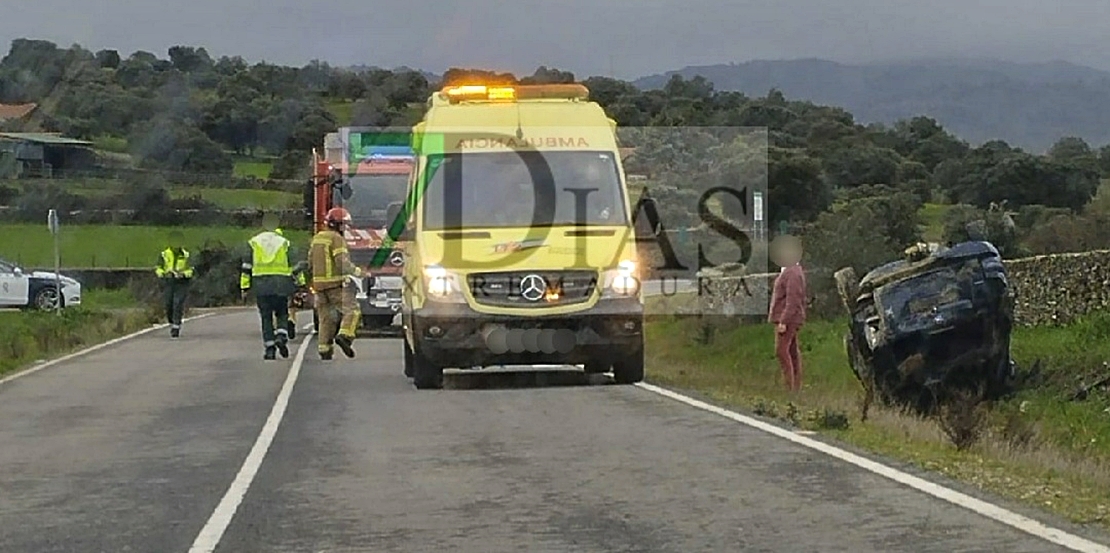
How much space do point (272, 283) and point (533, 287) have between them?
6590 mm

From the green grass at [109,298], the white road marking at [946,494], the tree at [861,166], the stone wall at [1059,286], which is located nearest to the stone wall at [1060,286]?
the stone wall at [1059,286]

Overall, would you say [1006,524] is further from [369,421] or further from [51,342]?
[51,342]

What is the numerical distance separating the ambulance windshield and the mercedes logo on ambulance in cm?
70

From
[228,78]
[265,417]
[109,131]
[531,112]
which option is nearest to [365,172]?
[531,112]

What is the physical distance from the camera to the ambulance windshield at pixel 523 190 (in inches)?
634

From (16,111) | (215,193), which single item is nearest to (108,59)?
(16,111)

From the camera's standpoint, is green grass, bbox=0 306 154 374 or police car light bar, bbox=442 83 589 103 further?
green grass, bbox=0 306 154 374

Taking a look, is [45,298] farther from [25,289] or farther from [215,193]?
[215,193]

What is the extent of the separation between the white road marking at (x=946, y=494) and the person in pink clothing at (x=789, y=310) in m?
4.72

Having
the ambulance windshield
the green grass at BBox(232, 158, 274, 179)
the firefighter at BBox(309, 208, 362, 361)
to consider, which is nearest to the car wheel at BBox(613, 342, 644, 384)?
the ambulance windshield

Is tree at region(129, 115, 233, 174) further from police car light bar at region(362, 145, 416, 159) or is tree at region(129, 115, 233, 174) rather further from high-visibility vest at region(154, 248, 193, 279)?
police car light bar at region(362, 145, 416, 159)

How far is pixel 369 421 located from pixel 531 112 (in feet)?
15.8

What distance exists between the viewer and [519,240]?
15828 mm

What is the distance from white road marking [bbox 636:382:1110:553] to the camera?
24.4 feet
